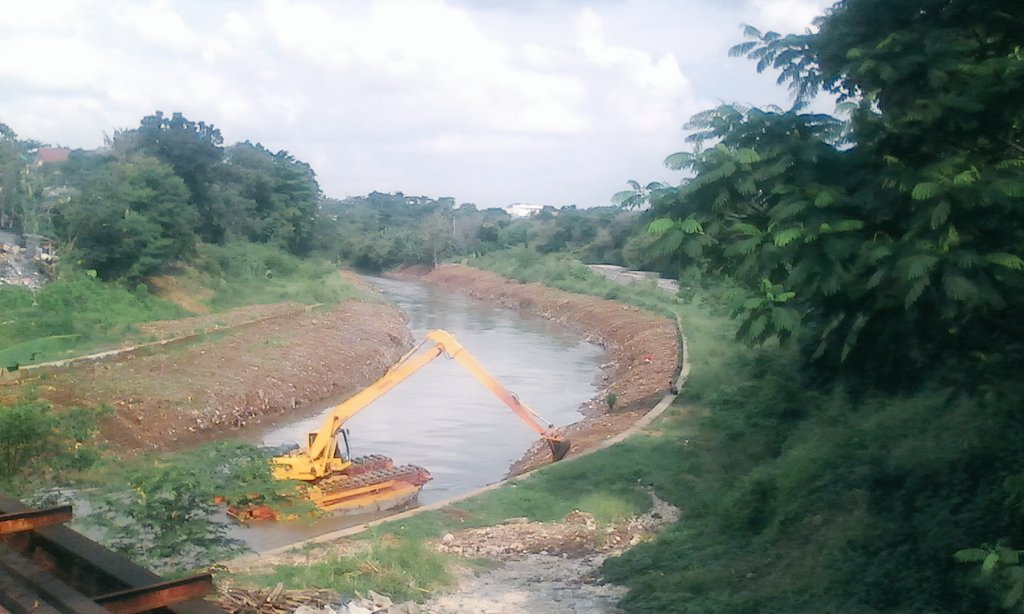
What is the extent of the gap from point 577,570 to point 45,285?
25418 millimetres

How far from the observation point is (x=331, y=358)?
28.8 m

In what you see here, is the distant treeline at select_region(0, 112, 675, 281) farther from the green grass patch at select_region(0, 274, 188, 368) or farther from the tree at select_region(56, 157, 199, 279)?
the green grass patch at select_region(0, 274, 188, 368)

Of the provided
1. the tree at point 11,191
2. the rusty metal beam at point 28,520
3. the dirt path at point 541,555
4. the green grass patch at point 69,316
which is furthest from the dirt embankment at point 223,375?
the rusty metal beam at point 28,520

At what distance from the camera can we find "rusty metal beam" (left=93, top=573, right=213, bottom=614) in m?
3.81

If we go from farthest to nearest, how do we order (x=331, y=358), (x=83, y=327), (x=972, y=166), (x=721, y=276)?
(x=331, y=358)
(x=83, y=327)
(x=721, y=276)
(x=972, y=166)

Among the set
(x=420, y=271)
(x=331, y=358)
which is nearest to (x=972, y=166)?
(x=331, y=358)

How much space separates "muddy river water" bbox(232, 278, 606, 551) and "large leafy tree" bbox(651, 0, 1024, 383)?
7.74 meters

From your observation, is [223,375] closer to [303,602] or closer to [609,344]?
[303,602]

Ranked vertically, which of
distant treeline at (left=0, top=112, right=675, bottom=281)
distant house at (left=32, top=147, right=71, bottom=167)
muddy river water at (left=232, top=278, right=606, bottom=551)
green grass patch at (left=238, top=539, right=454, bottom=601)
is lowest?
muddy river water at (left=232, top=278, right=606, bottom=551)

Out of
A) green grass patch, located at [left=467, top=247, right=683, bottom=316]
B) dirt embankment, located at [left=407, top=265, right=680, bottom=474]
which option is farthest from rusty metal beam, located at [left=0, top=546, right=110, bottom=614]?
green grass patch, located at [left=467, top=247, right=683, bottom=316]

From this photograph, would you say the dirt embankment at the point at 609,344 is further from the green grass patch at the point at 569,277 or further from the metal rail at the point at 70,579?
the metal rail at the point at 70,579

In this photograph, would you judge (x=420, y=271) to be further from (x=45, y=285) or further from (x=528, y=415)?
(x=528, y=415)

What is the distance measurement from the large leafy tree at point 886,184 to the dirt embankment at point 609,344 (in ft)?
32.4

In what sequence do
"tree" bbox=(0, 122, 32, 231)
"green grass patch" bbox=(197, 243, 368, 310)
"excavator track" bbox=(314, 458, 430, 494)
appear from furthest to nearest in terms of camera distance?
"tree" bbox=(0, 122, 32, 231) < "green grass patch" bbox=(197, 243, 368, 310) < "excavator track" bbox=(314, 458, 430, 494)
